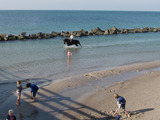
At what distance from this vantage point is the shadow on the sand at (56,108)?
859 centimetres

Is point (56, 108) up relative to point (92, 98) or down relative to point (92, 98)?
down

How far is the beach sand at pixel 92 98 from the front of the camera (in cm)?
870

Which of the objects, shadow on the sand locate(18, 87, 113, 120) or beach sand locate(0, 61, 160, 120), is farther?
beach sand locate(0, 61, 160, 120)

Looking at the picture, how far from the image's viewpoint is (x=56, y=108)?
9.42 meters

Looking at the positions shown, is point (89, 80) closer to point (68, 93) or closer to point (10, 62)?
point (68, 93)

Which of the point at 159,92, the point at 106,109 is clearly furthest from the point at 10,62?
the point at 159,92

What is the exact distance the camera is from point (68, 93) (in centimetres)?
1115

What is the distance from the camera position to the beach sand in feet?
28.5

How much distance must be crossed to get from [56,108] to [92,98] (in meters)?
2.12

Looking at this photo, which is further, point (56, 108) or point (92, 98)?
point (92, 98)

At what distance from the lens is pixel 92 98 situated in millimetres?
10492

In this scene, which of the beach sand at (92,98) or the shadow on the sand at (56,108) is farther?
the beach sand at (92,98)

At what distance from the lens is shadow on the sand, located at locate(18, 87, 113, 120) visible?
859cm

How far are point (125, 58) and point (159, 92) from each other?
31.9 ft
